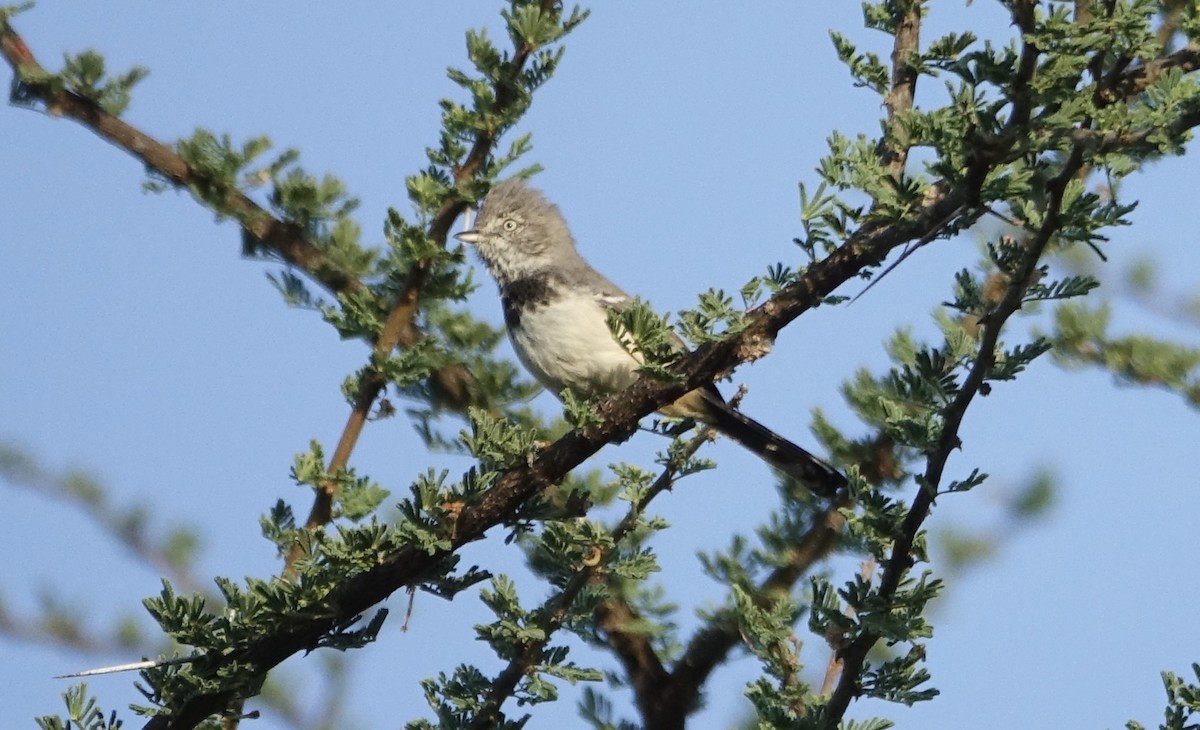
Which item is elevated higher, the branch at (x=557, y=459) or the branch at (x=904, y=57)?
the branch at (x=904, y=57)

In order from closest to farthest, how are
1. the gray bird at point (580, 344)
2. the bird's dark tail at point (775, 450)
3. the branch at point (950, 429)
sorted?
the branch at point (950, 429) < the bird's dark tail at point (775, 450) < the gray bird at point (580, 344)

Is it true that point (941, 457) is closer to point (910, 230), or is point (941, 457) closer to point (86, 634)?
point (910, 230)

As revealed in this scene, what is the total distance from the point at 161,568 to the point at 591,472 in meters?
1.49

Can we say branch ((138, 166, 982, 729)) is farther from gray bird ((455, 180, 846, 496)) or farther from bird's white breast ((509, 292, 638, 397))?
bird's white breast ((509, 292, 638, 397))

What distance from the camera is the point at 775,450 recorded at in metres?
5.43

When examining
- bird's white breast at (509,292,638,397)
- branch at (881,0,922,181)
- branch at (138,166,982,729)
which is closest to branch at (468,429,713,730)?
A: branch at (138,166,982,729)

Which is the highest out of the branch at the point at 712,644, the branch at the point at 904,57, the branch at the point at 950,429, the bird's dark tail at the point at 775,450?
the bird's dark tail at the point at 775,450

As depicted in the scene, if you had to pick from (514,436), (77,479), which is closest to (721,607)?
(514,436)

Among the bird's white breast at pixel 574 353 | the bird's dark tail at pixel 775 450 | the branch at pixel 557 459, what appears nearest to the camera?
the branch at pixel 557 459

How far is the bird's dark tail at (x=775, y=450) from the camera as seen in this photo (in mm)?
4996

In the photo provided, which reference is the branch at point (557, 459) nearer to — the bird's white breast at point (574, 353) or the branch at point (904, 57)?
the branch at point (904, 57)

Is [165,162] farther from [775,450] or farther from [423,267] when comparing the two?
[775,450]

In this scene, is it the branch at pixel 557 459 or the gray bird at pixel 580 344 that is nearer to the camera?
the branch at pixel 557 459

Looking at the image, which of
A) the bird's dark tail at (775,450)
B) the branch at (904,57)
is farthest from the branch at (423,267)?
the bird's dark tail at (775,450)
